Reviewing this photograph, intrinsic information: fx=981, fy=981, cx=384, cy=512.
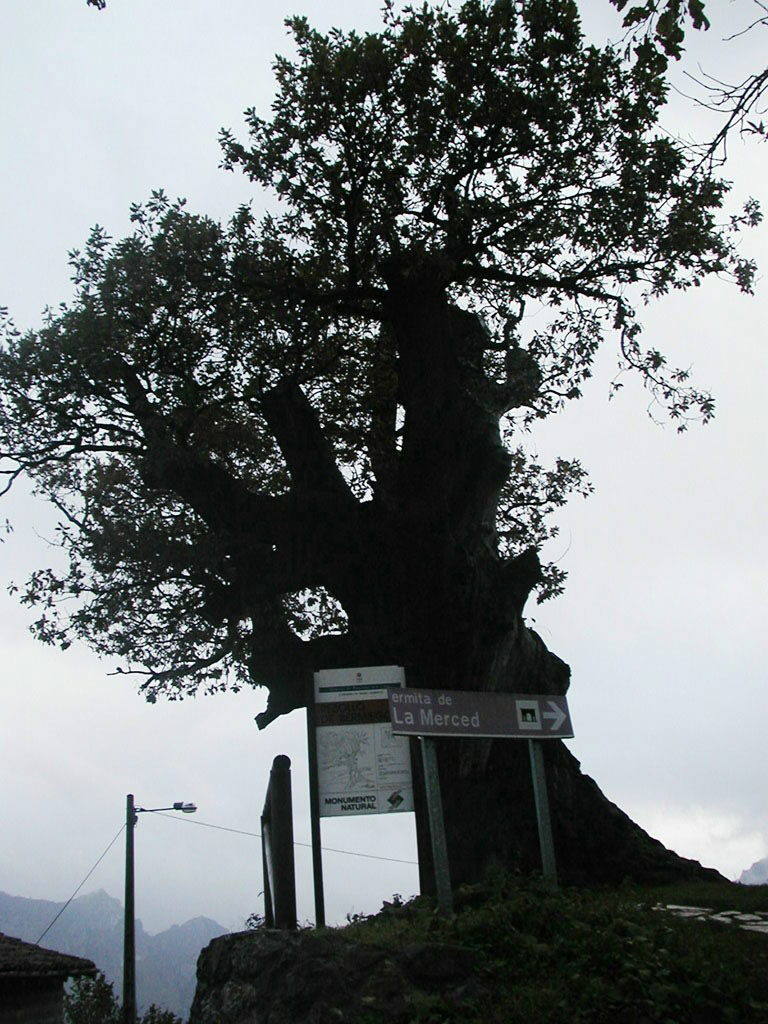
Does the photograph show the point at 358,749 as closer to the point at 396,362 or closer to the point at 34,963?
the point at 396,362

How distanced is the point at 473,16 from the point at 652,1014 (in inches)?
497

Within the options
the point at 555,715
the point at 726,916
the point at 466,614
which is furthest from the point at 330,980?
the point at 466,614

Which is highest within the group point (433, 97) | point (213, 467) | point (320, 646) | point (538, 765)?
point (433, 97)

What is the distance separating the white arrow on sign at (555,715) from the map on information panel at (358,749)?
4.66ft

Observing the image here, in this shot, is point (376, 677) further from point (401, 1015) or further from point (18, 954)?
point (18, 954)

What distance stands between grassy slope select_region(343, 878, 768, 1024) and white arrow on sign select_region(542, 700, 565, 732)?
1587 millimetres

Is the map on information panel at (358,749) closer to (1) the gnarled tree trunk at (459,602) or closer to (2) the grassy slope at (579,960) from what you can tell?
(2) the grassy slope at (579,960)

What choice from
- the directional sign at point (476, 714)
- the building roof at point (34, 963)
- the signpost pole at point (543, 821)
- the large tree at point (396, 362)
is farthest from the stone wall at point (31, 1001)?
the directional sign at point (476, 714)

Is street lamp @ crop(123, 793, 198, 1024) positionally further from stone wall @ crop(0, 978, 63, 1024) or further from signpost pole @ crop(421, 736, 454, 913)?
signpost pole @ crop(421, 736, 454, 913)

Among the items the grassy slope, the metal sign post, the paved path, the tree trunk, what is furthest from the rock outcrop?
the tree trunk

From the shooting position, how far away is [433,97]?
556 inches

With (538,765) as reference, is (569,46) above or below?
above

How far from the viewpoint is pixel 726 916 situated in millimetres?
8969

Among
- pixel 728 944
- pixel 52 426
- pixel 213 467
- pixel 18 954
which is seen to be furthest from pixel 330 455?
pixel 18 954
